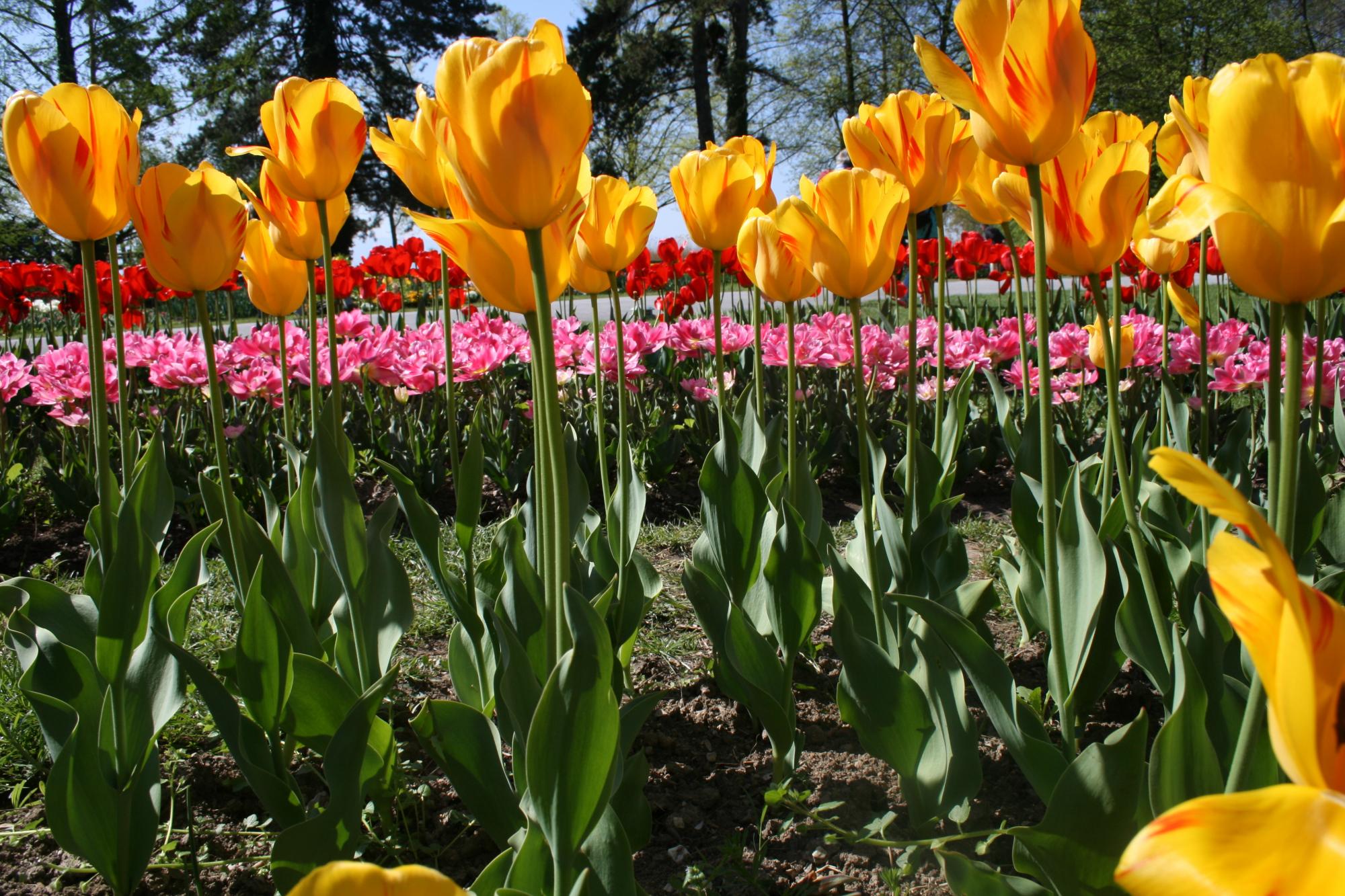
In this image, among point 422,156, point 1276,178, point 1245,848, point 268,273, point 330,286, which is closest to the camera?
point 1245,848

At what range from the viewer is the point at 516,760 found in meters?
1.22

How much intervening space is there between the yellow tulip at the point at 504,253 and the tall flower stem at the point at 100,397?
50 centimetres

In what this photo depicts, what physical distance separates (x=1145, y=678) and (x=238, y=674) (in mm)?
1691

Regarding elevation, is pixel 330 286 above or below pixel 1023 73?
below

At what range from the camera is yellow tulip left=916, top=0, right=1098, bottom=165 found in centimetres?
105

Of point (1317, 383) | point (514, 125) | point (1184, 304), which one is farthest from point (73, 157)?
point (1317, 383)

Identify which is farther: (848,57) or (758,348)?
(848,57)

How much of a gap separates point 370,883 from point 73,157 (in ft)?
4.08

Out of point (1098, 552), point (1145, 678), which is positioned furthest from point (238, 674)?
point (1145, 678)

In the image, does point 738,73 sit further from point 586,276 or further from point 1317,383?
point 586,276

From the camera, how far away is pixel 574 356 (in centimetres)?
386

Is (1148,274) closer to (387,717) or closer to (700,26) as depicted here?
(387,717)

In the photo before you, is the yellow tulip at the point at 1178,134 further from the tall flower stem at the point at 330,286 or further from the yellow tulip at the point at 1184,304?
the tall flower stem at the point at 330,286

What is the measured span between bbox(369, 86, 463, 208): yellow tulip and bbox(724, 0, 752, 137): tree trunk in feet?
74.1
